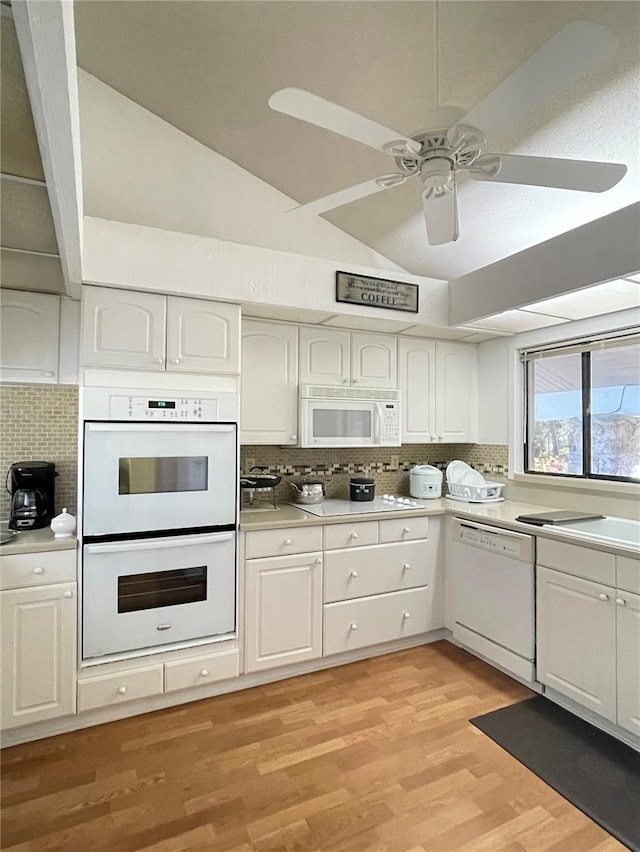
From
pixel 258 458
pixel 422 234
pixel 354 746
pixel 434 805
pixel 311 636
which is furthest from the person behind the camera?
pixel 258 458

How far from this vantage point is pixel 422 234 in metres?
3.02

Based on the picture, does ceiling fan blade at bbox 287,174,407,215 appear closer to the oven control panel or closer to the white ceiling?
the white ceiling

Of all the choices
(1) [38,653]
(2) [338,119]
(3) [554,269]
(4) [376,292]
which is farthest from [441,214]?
(1) [38,653]

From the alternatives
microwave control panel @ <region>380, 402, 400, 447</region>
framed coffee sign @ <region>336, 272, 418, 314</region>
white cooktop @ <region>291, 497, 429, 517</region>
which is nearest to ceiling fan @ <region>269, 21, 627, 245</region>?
framed coffee sign @ <region>336, 272, 418, 314</region>

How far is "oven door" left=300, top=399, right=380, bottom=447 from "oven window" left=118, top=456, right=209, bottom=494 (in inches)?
31.0

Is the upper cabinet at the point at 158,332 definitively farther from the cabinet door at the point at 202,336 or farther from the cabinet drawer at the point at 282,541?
the cabinet drawer at the point at 282,541

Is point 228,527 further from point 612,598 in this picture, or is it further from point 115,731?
point 612,598

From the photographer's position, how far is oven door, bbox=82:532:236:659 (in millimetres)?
2307

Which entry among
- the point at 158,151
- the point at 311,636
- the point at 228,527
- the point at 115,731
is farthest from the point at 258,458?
the point at 158,151

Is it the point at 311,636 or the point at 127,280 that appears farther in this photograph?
the point at 311,636

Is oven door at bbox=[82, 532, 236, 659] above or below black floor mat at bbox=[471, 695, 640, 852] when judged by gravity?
above

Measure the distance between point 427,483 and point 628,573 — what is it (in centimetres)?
157

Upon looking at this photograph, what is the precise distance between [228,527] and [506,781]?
1.69 m

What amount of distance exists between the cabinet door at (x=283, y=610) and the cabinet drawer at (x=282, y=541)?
0.04 meters
